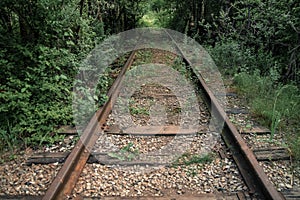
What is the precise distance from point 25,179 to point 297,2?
581 centimetres

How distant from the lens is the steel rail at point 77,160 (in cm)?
234

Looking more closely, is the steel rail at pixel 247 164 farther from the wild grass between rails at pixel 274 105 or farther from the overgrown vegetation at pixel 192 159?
the wild grass between rails at pixel 274 105

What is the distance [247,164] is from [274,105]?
126 centimetres

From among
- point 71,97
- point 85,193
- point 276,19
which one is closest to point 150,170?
point 85,193

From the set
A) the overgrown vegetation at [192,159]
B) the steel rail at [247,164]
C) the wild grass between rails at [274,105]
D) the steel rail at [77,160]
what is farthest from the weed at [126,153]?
the wild grass between rails at [274,105]

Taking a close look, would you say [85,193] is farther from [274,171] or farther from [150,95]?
[150,95]

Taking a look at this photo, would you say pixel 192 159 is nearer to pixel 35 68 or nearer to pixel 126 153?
pixel 126 153

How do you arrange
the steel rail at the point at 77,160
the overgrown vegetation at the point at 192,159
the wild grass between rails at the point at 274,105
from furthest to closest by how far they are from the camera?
the wild grass between rails at the point at 274,105 → the overgrown vegetation at the point at 192,159 → the steel rail at the point at 77,160

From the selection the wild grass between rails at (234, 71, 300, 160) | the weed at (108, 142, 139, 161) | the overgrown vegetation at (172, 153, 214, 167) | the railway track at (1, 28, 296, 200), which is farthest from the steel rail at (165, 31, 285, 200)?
the weed at (108, 142, 139, 161)

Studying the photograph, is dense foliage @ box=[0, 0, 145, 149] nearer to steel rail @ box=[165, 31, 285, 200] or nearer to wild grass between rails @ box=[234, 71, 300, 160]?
steel rail @ box=[165, 31, 285, 200]

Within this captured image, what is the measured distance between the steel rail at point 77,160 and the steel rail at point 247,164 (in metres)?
1.61

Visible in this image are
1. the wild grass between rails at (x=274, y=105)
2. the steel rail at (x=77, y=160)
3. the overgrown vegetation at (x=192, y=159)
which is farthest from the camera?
the wild grass between rails at (x=274, y=105)

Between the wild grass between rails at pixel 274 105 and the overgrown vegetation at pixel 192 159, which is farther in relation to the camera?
the wild grass between rails at pixel 274 105

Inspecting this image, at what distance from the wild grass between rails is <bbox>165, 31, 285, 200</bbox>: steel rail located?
50 cm
